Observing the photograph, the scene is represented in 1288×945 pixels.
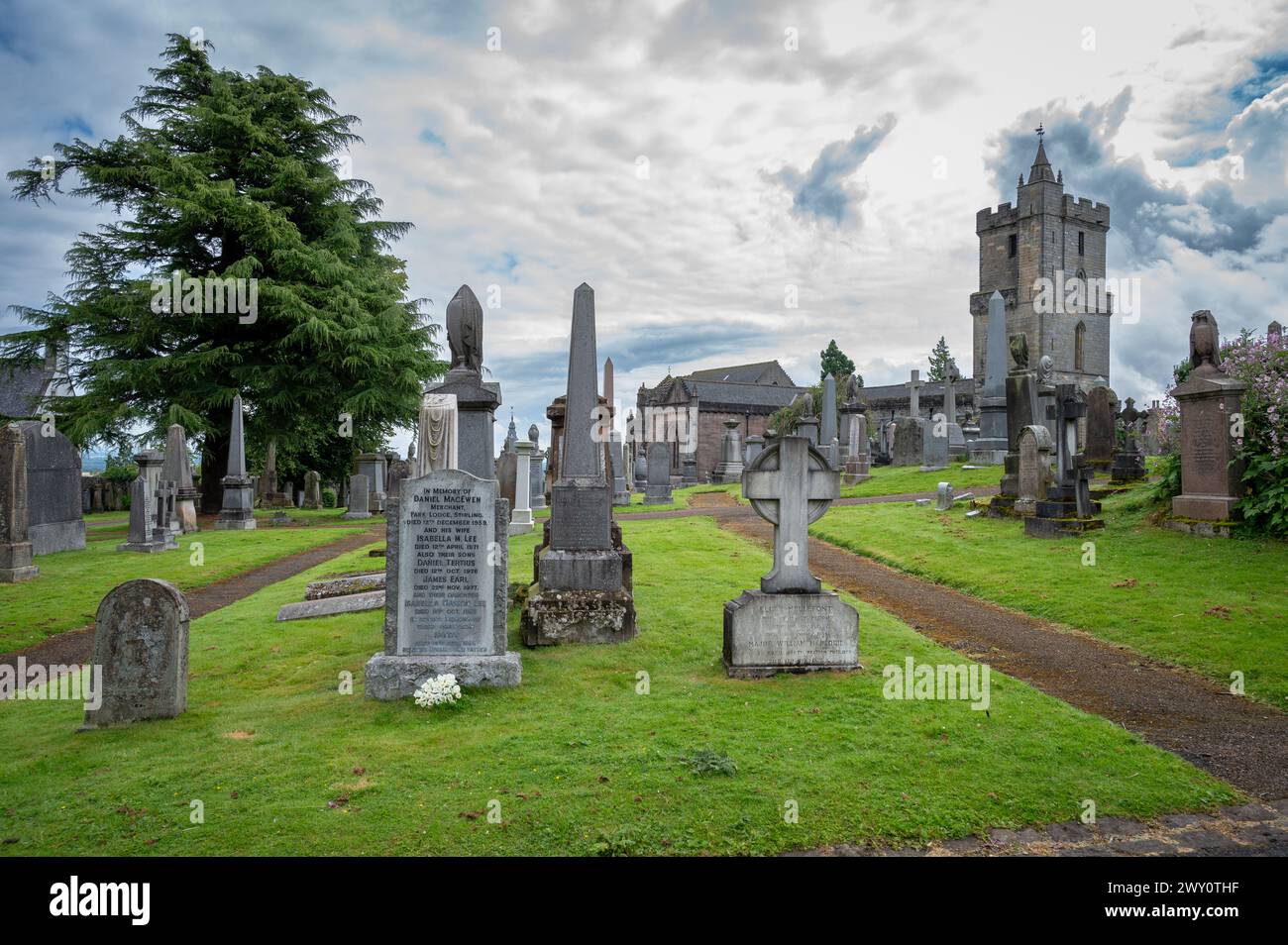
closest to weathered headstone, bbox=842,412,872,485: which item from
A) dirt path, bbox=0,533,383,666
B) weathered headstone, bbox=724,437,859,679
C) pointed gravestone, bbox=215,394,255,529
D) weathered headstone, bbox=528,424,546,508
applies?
weathered headstone, bbox=528,424,546,508

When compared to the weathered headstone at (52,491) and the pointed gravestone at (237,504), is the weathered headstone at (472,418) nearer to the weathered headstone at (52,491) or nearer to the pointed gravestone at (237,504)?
the weathered headstone at (52,491)

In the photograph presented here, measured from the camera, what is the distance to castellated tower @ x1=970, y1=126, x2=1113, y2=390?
5738cm

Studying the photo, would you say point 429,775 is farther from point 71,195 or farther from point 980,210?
point 980,210

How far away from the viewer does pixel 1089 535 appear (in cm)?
1357

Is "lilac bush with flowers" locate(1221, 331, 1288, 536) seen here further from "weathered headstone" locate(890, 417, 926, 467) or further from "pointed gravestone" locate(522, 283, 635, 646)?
"weathered headstone" locate(890, 417, 926, 467)

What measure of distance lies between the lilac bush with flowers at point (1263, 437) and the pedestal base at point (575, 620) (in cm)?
1073

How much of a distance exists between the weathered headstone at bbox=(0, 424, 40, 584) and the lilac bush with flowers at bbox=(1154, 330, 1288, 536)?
840 inches

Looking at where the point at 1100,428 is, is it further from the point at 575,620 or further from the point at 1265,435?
the point at 575,620

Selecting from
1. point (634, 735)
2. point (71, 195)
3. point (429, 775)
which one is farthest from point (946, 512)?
point (71, 195)

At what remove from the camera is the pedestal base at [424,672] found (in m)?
6.38

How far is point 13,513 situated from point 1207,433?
21.7 m

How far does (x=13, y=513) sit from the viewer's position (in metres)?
13.2

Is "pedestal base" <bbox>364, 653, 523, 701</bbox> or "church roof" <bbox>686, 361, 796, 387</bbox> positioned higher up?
"church roof" <bbox>686, 361, 796, 387</bbox>

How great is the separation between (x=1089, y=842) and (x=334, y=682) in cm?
628
